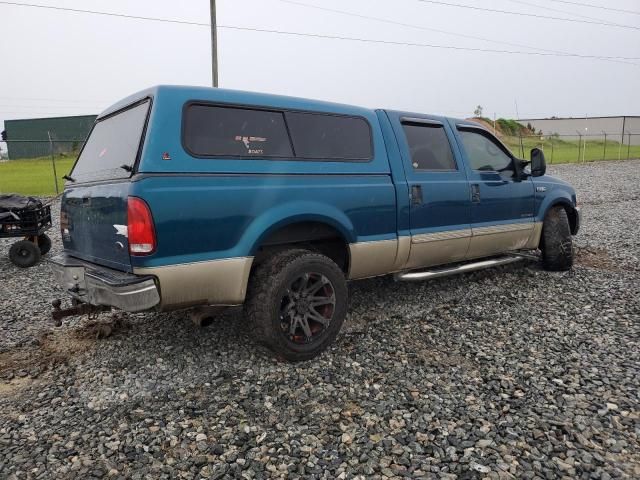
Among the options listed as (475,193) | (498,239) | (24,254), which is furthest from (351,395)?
(24,254)

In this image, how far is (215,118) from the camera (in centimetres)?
326

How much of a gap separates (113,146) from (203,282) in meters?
1.34

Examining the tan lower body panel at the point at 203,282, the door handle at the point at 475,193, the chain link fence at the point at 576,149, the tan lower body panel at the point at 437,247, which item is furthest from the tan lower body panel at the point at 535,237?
the chain link fence at the point at 576,149

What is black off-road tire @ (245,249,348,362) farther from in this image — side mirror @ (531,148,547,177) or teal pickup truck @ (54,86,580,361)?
side mirror @ (531,148,547,177)

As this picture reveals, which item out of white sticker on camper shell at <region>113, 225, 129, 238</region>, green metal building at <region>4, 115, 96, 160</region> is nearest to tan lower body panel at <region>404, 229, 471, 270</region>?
white sticker on camper shell at <region>113, 225, 129, 238</region>

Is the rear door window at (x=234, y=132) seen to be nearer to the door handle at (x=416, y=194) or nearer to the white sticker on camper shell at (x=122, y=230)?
the white sticker on camper shell at (x=122, y=230)

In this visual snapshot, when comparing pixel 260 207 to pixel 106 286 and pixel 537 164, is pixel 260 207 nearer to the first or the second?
pixel 106 286

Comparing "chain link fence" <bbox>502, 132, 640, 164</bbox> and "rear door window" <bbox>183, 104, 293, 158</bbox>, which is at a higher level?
"chain link fence" <bbox>502, 132, 640, 164</bbox>

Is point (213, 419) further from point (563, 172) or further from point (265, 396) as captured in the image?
point (563, 172)

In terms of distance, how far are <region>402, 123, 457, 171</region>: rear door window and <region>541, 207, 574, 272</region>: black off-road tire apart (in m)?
1.85

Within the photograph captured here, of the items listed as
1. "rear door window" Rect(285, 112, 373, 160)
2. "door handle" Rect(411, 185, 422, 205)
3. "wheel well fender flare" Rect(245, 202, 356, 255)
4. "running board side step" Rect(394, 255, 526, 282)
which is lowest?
"running board side step" Rect(394, 255, 526, 282)

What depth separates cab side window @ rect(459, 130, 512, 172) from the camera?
4.98 m

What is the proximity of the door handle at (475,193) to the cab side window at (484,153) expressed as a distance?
0.76 feet

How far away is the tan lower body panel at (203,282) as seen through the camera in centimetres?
296
